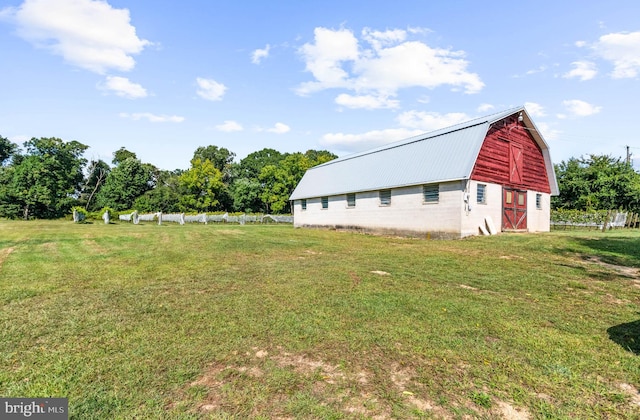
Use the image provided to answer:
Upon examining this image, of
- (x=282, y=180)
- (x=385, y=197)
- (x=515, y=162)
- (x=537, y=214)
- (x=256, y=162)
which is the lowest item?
(x=537, y=214)

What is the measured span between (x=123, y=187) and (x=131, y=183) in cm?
136

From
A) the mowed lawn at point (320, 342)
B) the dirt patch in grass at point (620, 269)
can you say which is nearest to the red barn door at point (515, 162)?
the dirt patch in grass at point (620, 269)

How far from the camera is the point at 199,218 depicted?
119 feet

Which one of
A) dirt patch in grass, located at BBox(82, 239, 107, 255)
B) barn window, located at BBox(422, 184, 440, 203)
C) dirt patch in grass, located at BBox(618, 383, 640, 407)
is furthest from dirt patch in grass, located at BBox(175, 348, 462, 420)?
barn window, located at BBox(422, 184, 440, 203)

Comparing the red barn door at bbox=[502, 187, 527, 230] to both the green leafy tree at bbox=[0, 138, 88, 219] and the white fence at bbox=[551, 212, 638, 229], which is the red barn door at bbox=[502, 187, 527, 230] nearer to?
the white fence at bbox=[551, 212, 638, 229]

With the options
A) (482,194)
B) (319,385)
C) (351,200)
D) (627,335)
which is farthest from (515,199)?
(319,385)

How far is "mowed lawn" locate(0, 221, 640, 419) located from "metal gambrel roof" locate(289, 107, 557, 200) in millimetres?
9397

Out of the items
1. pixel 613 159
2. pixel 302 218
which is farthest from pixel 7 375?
pixel 613 159

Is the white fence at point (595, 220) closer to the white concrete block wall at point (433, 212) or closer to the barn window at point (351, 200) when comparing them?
the white concrete block wall at point (433, 212)

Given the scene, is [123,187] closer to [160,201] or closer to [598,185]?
[160,201]

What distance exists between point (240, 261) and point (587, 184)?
3684 centimetres

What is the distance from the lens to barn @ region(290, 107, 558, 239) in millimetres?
16844

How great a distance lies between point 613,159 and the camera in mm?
35656

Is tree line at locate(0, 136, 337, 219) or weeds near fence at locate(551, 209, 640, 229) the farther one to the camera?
tree line at locate(0, 136, 337, 219)
